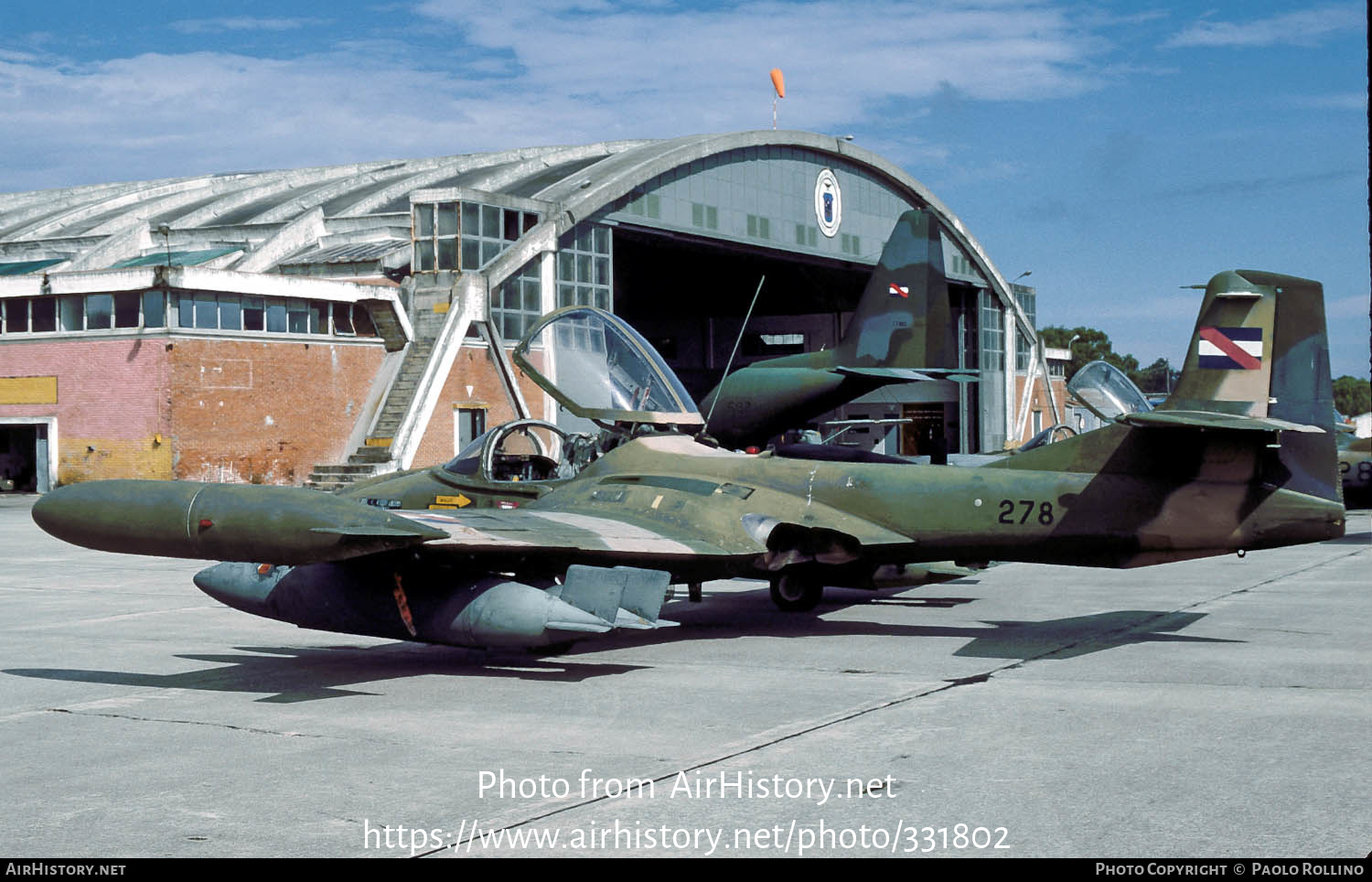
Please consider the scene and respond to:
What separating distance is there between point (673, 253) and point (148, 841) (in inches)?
2106

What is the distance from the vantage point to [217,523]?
29.9 ft

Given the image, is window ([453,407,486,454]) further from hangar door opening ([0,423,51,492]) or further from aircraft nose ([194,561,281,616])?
aircraft nose ([194,561,281,616])

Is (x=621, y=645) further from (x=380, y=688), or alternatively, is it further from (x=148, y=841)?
(x=148, y=841)

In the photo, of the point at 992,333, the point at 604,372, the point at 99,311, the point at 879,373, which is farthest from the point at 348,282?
the point at 992,333

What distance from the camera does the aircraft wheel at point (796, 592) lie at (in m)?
14.3

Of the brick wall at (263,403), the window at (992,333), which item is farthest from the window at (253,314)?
the window at (992,333)

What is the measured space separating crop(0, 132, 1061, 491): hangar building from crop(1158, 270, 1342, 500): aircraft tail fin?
30.3 metres

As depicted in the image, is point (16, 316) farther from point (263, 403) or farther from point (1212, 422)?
point (1212, 422)

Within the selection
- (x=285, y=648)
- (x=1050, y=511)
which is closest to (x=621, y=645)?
(x=285, y=648)

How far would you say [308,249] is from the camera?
150 ft

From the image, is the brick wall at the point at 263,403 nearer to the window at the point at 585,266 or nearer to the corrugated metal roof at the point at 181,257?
the window at the point at 585,266

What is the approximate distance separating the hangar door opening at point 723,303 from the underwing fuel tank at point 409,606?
46.9 m
